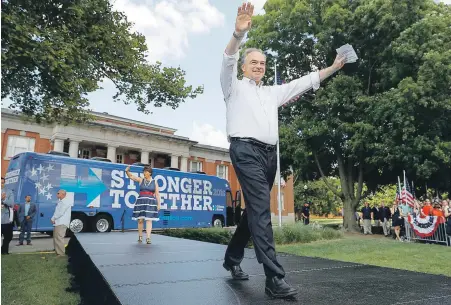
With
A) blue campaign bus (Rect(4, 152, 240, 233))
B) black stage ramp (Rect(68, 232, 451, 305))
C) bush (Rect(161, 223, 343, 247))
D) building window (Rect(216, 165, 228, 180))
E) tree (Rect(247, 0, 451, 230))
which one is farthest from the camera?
building window (Rect(216, 165, 228, 180))

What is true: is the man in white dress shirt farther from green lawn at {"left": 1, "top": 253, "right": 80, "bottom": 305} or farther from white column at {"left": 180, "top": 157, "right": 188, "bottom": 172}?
white column at {"left": 180, "top": 157, "right": 188, "bottom": 172}

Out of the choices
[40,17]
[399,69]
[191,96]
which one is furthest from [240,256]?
[399,69]

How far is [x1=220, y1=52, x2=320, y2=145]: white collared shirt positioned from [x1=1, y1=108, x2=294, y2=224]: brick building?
2695cm

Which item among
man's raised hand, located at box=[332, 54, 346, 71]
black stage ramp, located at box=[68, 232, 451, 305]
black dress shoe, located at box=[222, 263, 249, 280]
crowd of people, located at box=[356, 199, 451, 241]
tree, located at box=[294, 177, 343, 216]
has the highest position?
tree, located at box=[294, 177, 343, 216]

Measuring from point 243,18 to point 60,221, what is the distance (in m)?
9.30

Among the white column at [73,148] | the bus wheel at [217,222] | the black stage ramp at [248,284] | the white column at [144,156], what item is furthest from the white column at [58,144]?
the black stage ramp at [248,284]

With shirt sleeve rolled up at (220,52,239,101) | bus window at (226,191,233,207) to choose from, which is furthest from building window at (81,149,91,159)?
shirt sleeve rolled up at (220,52,239,101)

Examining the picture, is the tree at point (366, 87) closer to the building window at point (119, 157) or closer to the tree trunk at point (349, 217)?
the tree trunk at point (349, 217)

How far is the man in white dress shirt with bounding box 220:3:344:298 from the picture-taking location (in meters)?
2.58

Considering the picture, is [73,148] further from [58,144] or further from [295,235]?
[295,235]

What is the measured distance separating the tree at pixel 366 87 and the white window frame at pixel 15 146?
2022cm

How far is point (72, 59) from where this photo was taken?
9562mm

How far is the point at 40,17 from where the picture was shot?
10.1 meters

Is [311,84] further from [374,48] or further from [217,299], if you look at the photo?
[374,48]
